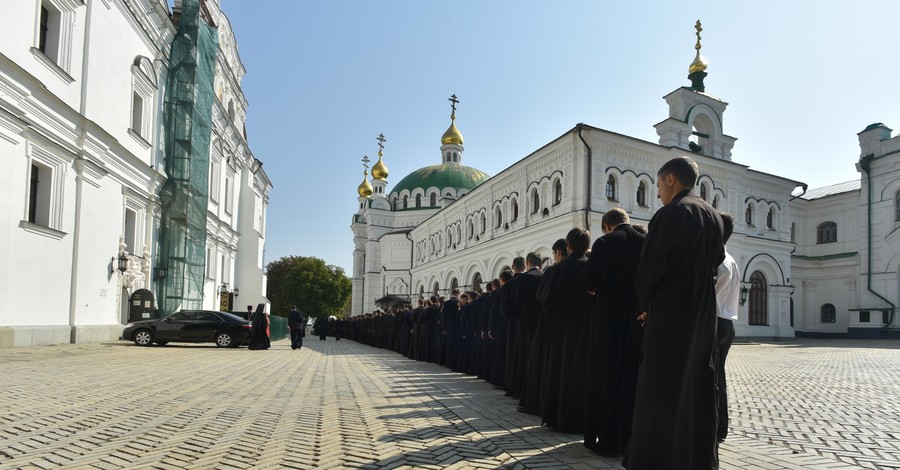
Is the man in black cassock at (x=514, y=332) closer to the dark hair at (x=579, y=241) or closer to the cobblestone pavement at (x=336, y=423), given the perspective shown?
the cobblestone pavement at (x=336, y=423)

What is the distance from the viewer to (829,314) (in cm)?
3956

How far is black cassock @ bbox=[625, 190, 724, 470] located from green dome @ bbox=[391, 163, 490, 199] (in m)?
60.1

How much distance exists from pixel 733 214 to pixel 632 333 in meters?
29.5

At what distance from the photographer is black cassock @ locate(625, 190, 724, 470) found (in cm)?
374

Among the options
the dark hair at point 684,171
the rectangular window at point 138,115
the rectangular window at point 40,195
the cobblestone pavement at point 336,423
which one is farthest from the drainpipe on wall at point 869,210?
the rectangular window at point 40,195

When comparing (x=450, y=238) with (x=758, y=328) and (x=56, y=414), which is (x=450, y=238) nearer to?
(x=758, y=328)

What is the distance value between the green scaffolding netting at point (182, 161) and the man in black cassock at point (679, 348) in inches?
904

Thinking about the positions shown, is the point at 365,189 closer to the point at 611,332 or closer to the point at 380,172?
the point at 380,172

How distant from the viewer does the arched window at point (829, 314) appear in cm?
3917

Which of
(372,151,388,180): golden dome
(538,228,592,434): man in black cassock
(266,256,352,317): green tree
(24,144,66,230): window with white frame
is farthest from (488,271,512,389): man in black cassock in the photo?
(372,151,388,180): golden dome

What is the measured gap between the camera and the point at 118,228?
64.2 feet

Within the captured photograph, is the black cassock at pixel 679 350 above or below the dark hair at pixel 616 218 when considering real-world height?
below

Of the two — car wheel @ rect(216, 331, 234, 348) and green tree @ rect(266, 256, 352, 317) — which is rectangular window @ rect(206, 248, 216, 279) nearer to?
car wheel @ rect(216, 331, 234, 348)

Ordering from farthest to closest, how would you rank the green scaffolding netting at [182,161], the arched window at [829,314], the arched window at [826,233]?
the arched window at [826,233], the arched window at [829,314], the green scaffolding netting at [182,161]
